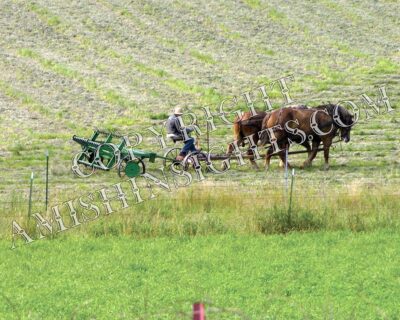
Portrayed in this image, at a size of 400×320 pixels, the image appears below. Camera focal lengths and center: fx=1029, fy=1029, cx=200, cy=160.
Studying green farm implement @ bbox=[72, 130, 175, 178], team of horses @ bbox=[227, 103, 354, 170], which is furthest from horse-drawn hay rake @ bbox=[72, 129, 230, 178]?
team of horses @ bbox=[227, 103, 354, 170]

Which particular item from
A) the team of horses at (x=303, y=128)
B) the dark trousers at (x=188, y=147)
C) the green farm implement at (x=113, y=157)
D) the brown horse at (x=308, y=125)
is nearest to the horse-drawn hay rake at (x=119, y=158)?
the green farm implement at (x=113, y=157)

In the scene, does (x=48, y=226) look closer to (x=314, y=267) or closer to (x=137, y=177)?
(x=314, y=267)

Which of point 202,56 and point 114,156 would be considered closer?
point 114,156

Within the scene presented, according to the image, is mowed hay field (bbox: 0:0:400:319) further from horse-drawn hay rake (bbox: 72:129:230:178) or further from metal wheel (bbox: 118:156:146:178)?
horse-drawn hay rake (bbox: 72:129:230:178)

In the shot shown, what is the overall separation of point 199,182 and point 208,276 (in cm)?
612

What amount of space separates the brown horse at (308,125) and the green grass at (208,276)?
6614mm

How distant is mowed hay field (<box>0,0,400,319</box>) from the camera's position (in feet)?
35.2

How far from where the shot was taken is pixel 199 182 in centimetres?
1758

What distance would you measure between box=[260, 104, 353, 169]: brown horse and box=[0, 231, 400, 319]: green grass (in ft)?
21.7

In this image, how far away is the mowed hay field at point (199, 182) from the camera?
10.7 metres

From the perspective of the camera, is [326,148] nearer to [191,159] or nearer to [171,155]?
[191,159]

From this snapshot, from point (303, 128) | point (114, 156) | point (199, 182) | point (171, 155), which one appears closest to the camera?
point (199, 182)

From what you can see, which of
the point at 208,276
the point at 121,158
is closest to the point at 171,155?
the point at 121,158

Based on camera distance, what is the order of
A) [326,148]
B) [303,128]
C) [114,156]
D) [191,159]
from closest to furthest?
[114,156] → [191,159] → [326,148] → [303,128]
